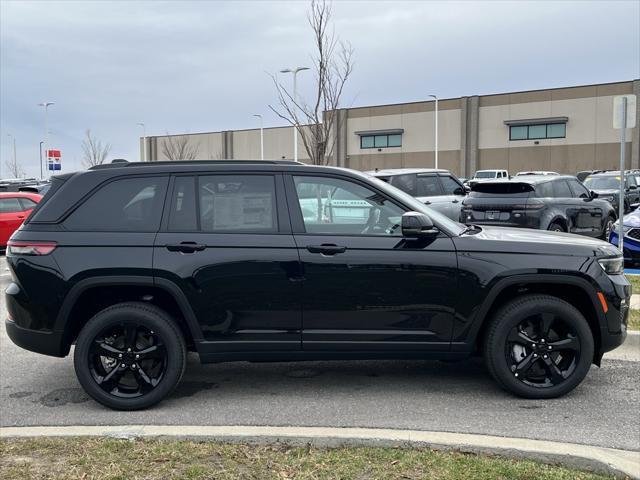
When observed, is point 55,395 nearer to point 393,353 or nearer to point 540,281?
point 393,353

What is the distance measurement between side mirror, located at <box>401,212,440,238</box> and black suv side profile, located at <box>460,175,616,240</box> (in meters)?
7.81

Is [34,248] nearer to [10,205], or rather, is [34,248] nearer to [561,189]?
[561,189]

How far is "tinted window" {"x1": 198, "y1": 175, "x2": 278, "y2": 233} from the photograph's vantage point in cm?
464

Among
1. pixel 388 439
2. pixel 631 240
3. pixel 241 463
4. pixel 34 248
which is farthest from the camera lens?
pixel 631 240

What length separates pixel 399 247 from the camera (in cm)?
456

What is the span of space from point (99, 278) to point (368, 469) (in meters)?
2.39

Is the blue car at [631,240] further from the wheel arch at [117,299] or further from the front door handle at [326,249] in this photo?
the wheel arch at [117,299]

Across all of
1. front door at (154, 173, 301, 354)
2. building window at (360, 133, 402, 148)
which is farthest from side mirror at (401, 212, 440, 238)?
building window at (360, 133, 402, 148)

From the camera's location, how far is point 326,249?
14.9 feet

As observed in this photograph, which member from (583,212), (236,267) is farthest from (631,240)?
(236,267)

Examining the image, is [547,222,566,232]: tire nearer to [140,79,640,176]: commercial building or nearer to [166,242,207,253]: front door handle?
[166,242,207,253]: front door handle

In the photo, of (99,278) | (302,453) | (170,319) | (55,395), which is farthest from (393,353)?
(55,395)

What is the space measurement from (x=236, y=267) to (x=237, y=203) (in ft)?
1.65

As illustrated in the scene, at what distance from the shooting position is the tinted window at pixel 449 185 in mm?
13562
